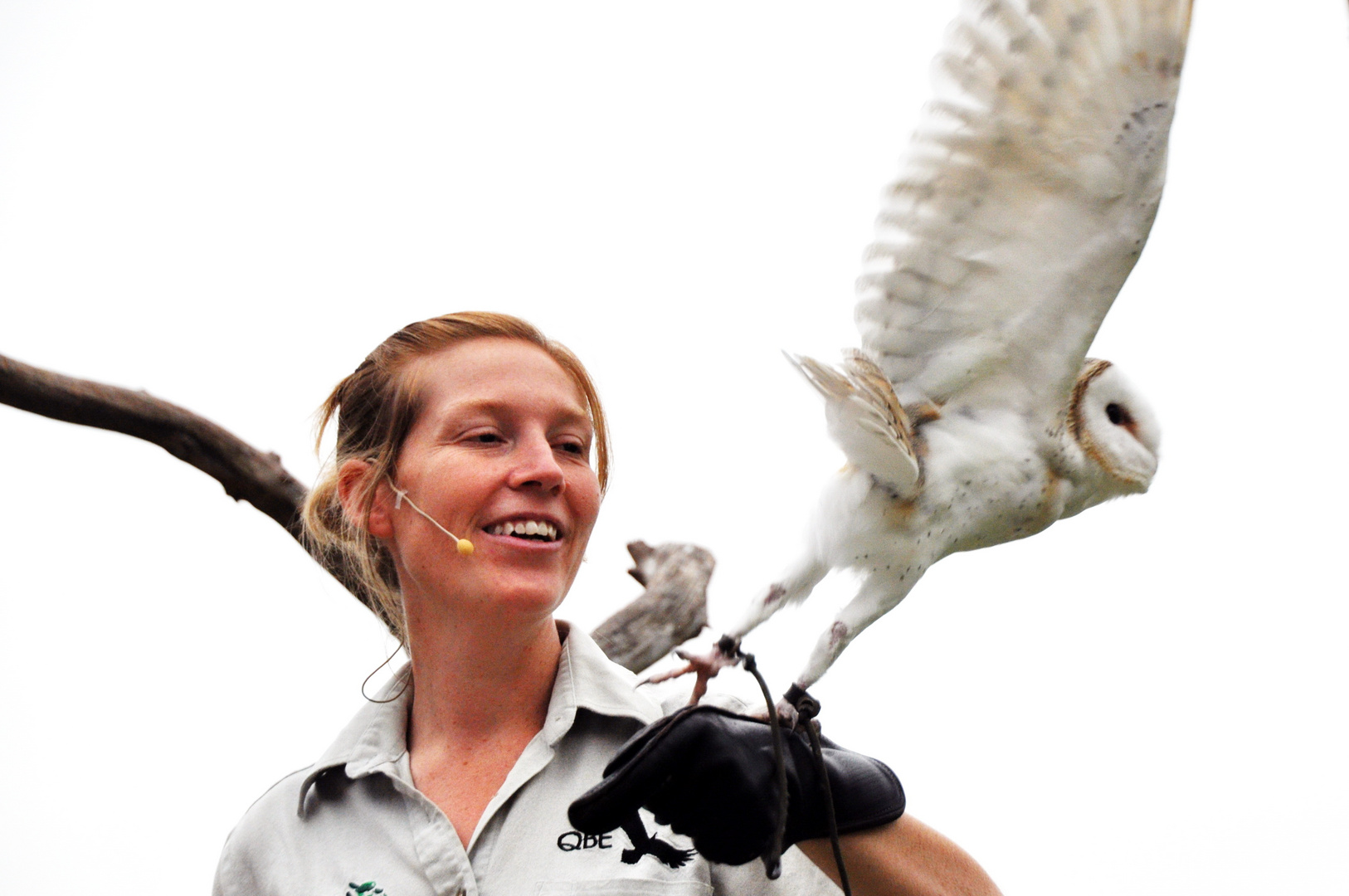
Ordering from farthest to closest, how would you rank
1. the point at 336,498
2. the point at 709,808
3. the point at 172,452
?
the point at 172,452
the point at 336,498
the point at 709,808

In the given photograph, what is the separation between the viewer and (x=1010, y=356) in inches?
40.7

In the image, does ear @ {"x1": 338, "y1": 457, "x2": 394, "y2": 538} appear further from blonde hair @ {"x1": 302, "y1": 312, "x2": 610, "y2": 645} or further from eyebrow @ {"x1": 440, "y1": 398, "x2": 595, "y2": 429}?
eyebrow @ {"x1": 440, "y1": 398, "x2": 595, "y2": 429}

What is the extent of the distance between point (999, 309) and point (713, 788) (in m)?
0.52

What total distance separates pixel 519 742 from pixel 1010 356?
69 centimetres

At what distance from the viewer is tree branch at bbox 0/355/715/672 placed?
1.77 m

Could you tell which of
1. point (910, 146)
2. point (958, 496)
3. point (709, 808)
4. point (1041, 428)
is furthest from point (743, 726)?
point (910, 146)

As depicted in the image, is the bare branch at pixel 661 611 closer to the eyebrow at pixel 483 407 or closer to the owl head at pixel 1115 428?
the eyebrow at pixel 483 407

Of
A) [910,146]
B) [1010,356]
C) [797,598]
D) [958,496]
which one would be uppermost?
[910,146]

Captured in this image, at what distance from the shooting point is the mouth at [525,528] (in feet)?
3.76

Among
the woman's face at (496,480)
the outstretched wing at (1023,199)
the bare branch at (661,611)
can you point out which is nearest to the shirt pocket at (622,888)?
the woman's face at (496,480)

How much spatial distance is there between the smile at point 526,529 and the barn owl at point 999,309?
21cm

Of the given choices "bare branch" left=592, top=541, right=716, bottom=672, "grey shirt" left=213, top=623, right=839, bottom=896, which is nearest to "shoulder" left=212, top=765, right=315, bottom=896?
Answer: "grey shirt" left=213, top=623, right=839, bottom=896

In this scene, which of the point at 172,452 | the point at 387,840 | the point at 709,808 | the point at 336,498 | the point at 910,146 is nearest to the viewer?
the point at 709,808

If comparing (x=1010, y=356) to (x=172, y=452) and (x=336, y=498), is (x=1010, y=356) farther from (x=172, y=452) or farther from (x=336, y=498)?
(x=172, y=452)
